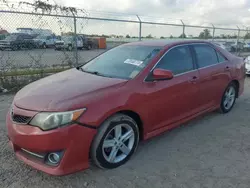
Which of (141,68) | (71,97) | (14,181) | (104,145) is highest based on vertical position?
(141,68)

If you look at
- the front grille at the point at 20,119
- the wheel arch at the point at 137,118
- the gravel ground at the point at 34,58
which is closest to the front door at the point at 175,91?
the wheel arch at the point at 137,118

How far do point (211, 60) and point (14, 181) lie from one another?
373 centimetres

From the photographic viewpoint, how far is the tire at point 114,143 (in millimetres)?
2727

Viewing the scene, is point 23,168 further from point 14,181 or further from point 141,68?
point 141,68

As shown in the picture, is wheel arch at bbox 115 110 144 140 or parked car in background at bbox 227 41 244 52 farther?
parked car in background at bbox 227 41 244 52

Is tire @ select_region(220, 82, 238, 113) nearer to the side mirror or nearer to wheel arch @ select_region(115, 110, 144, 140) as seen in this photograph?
the side mirror

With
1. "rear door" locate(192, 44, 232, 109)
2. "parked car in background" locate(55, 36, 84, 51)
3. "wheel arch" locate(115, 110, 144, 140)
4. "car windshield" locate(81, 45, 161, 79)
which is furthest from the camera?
"parked car in background" locate(55, 36, 84, 51)

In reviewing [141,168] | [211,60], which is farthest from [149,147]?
[211,60]

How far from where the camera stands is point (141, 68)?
3281mm

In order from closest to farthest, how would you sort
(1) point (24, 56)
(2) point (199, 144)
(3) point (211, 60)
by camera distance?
(2) point (199, 144) → (3) point (211, 60) → (1) point (24, 56)

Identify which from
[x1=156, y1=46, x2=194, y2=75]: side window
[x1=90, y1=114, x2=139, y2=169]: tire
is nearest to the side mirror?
[x1=156, y1=46, x2=194, y2=75]: side window

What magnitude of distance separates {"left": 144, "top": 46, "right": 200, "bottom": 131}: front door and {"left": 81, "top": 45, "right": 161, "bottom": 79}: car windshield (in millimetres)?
230

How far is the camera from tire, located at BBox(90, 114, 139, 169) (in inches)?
107

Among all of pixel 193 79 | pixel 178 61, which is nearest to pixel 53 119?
pixel 178 61
